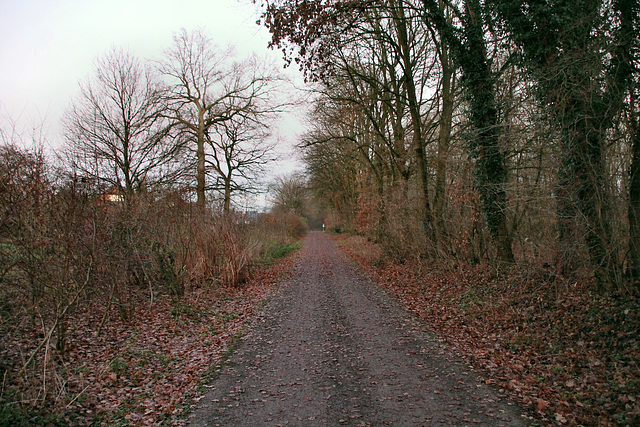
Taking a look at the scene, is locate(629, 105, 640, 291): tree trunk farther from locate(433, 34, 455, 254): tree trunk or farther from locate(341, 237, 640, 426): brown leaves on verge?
locate(433, 34, 455, 254): tree trunk

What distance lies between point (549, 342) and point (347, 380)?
10.2 ft

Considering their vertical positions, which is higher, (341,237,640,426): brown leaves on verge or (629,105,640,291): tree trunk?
(629,105,640,291): tree trunk

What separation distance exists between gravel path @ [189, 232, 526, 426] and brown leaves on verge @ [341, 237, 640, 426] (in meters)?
0.41

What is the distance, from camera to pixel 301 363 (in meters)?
6.19

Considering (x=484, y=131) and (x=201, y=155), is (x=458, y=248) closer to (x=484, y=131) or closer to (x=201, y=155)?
(x=484, y=131)

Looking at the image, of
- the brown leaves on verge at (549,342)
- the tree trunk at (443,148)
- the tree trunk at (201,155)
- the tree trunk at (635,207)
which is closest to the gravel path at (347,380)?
the brown leaves on verge at (549,342)

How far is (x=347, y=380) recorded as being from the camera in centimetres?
542

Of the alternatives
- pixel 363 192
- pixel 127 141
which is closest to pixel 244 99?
pixel 127 141

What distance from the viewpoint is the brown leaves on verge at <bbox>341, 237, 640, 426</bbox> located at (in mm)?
4324

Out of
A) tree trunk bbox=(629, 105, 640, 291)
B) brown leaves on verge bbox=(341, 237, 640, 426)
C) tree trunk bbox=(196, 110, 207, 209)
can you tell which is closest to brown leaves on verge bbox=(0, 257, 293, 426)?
brown leaves on verge bbox=(341, 237, 640, 426)

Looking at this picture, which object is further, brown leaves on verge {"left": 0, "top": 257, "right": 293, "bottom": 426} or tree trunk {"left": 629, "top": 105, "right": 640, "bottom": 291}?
tree trunk {"left": 629, "top": 105, "right": 640, "bottom": 291}

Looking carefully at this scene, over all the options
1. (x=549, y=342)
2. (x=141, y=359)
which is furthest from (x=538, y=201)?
(x=141, y=359)

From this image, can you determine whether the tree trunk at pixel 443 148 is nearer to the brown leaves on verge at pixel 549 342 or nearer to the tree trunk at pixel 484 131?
the tree trunk at pixel 484 131

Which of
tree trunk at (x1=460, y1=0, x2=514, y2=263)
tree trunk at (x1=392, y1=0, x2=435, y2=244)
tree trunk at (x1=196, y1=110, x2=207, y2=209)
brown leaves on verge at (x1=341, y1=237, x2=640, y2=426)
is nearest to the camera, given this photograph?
brown leaves on verge at (x1=341, y1=237, x2=640, y2=426)
